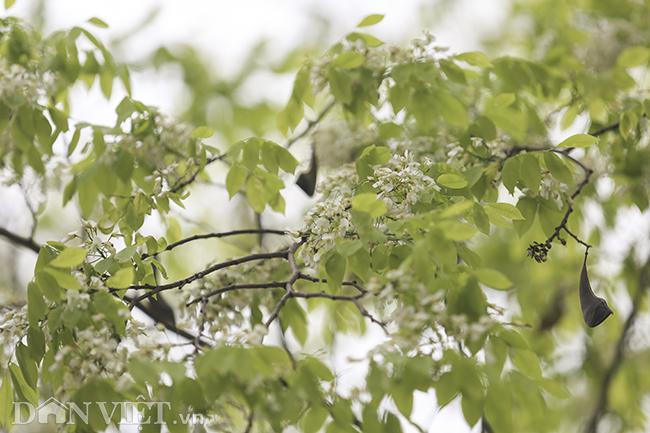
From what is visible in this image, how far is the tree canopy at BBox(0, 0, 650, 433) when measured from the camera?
2.05 m

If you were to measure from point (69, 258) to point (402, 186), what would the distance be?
A: 36.7 inches

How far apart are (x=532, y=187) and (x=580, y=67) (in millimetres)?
1406

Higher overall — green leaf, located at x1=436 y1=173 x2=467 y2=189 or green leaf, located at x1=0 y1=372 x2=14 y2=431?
green leaf, located at x1=436 y1=173 x2=467 y2=189

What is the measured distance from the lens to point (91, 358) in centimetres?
217

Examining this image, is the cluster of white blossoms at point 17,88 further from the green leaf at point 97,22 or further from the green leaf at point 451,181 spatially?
the green leaf at point 451,181

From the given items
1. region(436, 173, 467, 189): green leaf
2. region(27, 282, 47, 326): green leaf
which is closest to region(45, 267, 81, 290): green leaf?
region(27, 282, 47, 326): green leaf

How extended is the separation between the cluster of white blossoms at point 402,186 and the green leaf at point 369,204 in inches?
8.5

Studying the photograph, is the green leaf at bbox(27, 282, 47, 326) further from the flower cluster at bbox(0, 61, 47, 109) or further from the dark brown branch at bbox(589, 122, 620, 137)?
the dark brown branch at bbox(589, 122, 620, 137)

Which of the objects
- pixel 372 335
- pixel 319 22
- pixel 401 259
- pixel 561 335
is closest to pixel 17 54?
pixel 401 259

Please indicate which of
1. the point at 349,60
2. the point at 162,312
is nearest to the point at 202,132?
the point at 349,60

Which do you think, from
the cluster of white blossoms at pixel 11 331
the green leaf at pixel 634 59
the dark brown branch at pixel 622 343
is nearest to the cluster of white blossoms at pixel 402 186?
the cluster of white blossoms at pixel 11 331

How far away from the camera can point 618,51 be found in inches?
189

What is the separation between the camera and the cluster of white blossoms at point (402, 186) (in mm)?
2473

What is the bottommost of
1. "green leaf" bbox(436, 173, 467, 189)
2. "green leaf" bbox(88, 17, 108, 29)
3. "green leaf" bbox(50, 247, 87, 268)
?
"green leaf" bbox(50, 247, 87, 268)
